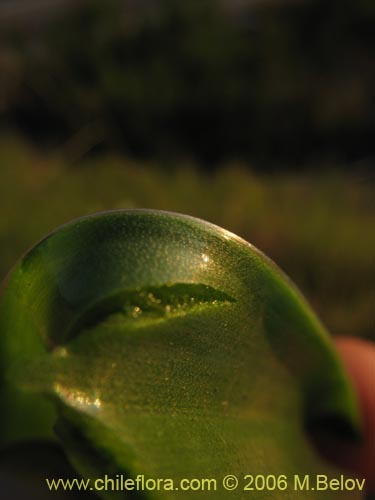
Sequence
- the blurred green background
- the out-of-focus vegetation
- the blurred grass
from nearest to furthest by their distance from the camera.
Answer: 1. the blurred grass
2. the blurred green background
3. the out-of-focus vegetation

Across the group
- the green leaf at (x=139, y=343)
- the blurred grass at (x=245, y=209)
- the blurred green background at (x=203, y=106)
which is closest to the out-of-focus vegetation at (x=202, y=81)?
the blurred green background at (x=203, y=106)

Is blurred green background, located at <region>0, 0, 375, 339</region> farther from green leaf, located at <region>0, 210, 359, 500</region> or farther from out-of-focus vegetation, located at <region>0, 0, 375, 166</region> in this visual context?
green leaf, located at <region>0, 210, 359, 500</region>

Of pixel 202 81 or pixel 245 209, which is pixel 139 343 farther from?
pixel 202 81

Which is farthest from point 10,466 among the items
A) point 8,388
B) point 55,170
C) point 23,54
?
point 23,54

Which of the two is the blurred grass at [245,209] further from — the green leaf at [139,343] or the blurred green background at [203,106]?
the green leaf at [139,343]

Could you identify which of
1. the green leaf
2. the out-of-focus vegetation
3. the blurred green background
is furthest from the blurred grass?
the green leaf

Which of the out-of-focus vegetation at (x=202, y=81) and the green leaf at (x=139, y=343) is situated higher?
the out-of-focus vegetation at (x=202, y=81)

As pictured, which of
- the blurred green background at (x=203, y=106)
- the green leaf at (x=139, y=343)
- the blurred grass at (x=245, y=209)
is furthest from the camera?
the blurred green background at (x=203, y=106)
